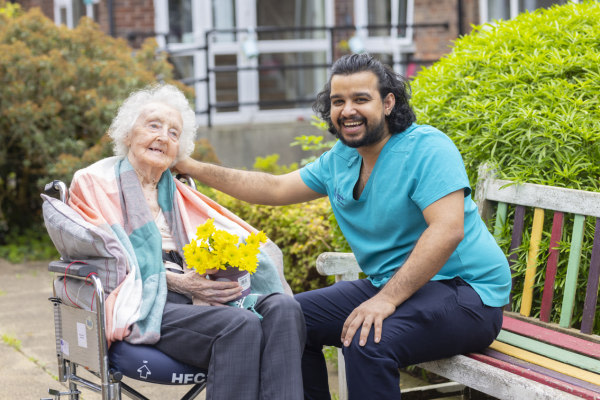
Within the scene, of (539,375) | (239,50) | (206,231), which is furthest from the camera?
(239,50)

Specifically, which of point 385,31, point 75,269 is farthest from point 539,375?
point 385,31

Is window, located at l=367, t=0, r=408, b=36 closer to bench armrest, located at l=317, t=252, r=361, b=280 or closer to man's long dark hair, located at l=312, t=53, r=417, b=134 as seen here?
bench armrest, located at l=317, t=252, r=361, b=280

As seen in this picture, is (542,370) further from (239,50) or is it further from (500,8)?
(239,50)

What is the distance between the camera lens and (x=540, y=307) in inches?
138

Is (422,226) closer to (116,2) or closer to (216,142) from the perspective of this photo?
(216,142)

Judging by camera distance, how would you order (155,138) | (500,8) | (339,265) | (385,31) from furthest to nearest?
1. (385,31)
2. (500,8)
3. (339,265)
4. (155,138)

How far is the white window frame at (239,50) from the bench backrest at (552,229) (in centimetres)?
833

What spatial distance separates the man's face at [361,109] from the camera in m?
3.14

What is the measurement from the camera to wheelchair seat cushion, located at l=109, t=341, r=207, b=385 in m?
2.86

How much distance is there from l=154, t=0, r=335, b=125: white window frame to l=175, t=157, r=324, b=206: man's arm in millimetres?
8129

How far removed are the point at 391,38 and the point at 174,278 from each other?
956cm

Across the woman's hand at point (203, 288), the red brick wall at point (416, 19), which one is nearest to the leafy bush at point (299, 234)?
the woman's hand at point (203, 288)

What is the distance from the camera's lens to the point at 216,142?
10.4 metres

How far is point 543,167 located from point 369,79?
96 cm
